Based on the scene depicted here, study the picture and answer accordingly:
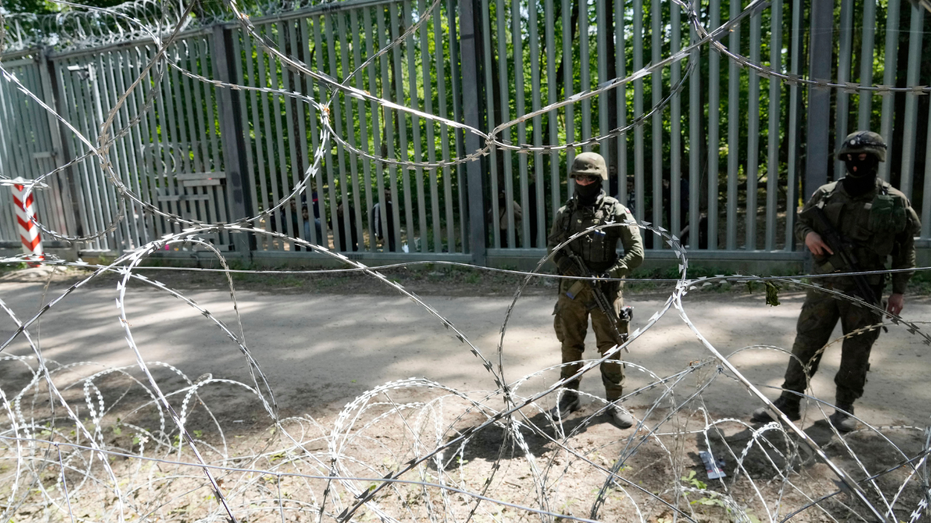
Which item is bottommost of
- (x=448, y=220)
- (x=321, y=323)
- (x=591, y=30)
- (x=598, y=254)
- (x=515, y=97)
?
(x=321, y=323)

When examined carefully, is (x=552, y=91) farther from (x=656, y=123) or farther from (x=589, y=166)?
(x=589, y=166)

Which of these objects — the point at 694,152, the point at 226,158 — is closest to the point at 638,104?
the point at 694,152

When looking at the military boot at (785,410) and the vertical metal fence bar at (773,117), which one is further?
the vertical metal fence bar at (773,117)

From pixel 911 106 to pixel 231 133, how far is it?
788 cm

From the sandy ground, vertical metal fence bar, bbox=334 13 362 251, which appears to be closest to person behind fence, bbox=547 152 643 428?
the sandy ground

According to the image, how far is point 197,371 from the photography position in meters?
4.96

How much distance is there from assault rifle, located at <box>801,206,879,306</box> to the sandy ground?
70cm

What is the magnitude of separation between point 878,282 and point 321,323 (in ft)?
14.6

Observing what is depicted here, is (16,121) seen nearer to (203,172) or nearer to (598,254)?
(203,172)

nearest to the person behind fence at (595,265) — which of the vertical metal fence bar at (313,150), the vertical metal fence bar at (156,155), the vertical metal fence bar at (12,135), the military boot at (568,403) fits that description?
the military boot at (568,403)

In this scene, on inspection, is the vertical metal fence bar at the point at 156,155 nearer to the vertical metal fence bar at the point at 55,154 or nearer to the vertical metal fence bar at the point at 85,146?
the vertical metal fence bar at the point at 85,146

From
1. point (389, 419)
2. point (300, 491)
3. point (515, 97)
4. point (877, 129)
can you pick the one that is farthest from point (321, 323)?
point (877, 129)

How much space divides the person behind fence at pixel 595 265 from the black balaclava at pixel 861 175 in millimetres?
1084

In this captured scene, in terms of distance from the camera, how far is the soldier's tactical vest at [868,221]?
3.30 m
